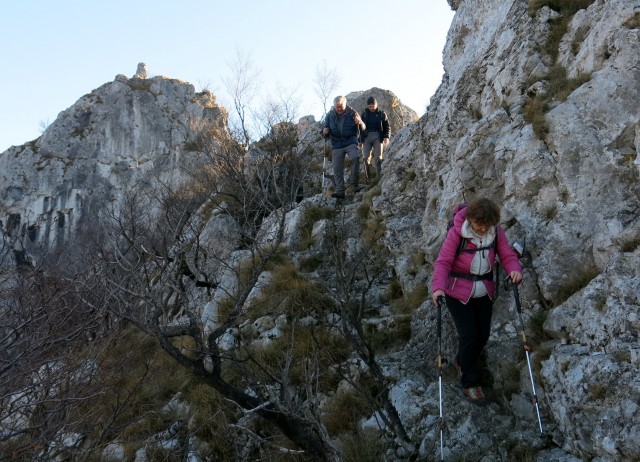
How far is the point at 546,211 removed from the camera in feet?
18.4

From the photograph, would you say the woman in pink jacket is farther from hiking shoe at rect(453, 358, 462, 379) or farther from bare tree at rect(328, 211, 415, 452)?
bare tree at rect(328, 211, 415, 452)

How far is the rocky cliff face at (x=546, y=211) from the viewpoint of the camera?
4.04 m

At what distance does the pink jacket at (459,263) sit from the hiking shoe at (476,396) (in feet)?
3.06

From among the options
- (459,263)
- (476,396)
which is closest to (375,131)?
(459,263)

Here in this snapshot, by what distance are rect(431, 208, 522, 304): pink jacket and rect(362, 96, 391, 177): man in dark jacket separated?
696 cm

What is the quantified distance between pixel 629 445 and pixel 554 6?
664cm

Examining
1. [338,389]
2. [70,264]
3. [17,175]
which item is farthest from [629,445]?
[17,175]

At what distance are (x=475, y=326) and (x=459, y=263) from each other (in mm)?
661

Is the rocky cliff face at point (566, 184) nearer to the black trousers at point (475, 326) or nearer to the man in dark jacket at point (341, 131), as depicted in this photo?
the black trousers at point (475, 326)

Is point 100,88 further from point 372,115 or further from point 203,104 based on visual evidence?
point 372,115

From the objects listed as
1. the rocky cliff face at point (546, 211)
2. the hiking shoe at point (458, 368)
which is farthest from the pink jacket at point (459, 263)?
the hiking shoe at point (458, 368)

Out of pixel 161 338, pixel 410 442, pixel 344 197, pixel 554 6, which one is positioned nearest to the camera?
pixel 410 442

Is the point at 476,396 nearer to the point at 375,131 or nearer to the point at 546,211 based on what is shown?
the point at 546,211

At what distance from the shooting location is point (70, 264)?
39.6 ft
